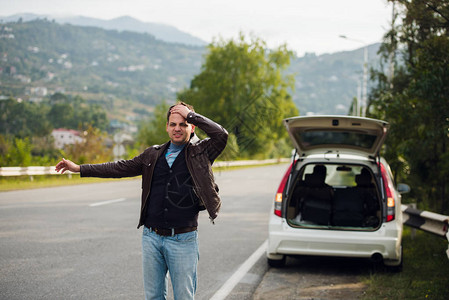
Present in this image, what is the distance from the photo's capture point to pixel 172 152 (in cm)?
398

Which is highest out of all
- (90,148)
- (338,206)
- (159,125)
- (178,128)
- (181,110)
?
(181,110)

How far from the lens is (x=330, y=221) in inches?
322

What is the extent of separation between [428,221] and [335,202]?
4.67 feet

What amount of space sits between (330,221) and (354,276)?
1.05 metres

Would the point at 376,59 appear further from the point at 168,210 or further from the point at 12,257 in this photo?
the point at 168,210

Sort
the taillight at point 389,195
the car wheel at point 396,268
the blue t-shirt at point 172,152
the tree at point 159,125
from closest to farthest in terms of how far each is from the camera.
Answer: the blue t-shirt at point 172,152 → the tree at point 159,125 → the taillight at point 389,195 → the car wheel at point 396,268

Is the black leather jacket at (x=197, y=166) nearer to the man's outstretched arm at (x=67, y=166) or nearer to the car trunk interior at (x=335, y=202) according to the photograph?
the man's outstretched arm at (x=67, y=166)

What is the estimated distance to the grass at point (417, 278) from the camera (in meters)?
6.19

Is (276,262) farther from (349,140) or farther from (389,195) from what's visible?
(349,140)

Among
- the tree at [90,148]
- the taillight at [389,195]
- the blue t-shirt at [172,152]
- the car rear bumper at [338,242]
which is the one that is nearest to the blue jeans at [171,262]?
the blue t-shirt at [172,152]

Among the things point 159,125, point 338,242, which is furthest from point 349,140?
point 159,125

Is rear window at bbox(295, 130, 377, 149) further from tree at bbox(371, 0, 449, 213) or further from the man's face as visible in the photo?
the man's face

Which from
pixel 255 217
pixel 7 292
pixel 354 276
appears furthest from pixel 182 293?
pixel 255 217

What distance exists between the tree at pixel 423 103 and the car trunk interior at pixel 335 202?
1764mm
